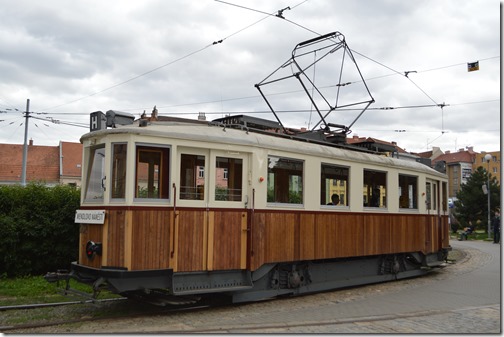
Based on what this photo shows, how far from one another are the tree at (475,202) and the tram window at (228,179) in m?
37.0

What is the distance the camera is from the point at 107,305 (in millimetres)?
9500

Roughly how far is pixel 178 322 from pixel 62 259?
596 centimetres

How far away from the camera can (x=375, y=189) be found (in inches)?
489

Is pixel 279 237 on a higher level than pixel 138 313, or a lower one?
higher

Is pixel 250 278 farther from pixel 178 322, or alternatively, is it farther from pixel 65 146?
pixel 65 146

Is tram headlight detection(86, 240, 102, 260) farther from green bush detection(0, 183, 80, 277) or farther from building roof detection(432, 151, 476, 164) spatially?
building roof detection(432, 151, 476, 164)

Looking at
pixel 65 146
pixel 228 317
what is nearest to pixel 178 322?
pixel 228 317

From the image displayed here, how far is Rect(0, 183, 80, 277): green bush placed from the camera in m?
12.0

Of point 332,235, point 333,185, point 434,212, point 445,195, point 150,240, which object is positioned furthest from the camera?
point 445,195

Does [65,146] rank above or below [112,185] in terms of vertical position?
above

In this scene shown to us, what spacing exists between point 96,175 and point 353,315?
16.7 ft

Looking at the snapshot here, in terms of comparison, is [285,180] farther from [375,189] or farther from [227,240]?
[375,189]

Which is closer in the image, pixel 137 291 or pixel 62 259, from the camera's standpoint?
pixel 137 291

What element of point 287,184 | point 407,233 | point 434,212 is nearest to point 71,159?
point 434,212
